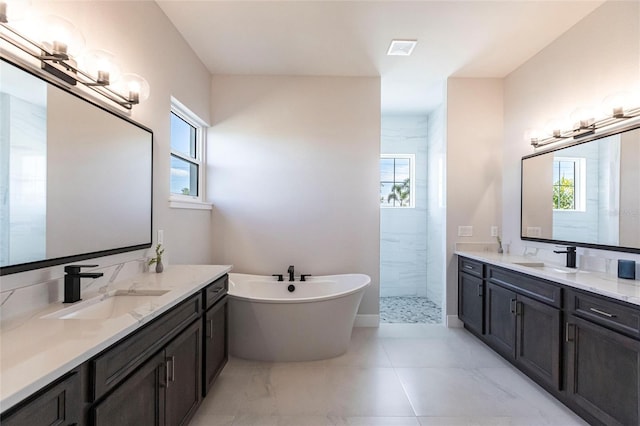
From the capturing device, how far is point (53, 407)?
89 cm

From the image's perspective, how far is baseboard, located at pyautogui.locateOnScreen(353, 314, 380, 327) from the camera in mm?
3617

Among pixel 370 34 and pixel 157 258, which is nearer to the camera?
pixel 157 258

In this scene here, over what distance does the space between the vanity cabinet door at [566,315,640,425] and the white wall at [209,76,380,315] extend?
74.6 inches

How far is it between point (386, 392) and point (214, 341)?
128 cm

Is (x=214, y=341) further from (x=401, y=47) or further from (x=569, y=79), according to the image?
(x=569, y=79)

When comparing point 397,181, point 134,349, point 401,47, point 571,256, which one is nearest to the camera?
point 134,349

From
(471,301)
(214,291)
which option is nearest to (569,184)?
(471,301)

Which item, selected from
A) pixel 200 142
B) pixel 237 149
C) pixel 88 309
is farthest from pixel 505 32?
pixel 88 309

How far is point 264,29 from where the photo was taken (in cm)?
275

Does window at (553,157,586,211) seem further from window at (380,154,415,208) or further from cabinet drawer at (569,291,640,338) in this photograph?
window at (380,154,415,208)

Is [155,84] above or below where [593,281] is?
Result: above

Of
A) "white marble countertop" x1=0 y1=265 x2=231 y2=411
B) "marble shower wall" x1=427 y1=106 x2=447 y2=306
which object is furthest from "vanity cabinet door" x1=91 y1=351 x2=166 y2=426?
"marble shower wall" x1=427 y1=106 x2=447 y2=306

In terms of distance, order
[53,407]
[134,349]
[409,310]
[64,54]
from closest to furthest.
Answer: [53,407]
[134,349]
[64,54]
[409,310]

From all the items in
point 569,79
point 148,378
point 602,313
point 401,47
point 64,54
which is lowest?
point 148,378
